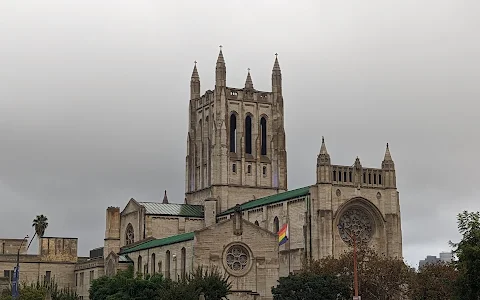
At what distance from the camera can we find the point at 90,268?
126938mm

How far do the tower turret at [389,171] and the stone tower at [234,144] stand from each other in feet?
85.9

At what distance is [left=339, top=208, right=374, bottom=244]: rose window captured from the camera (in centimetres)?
10769

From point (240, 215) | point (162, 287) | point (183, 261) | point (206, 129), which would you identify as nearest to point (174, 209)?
point (206, 129)

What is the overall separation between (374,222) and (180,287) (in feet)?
112

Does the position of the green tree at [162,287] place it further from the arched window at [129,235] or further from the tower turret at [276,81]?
the tower turret at [276,81]

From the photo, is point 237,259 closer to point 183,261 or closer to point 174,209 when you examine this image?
point 183,261

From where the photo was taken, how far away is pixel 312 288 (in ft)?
280

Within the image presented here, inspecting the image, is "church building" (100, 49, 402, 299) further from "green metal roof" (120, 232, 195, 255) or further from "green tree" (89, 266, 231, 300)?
"green tree" (89, 266, 231, 300)

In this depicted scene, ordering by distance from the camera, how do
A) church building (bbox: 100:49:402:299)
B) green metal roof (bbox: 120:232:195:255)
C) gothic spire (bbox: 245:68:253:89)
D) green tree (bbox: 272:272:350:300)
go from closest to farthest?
green tree (bbox: 272:272:350:300)
church building (bbox: 100:49:402:299)
green metal roof (bbox: 120:232:195:255)
gothic spire (bbox: 245:68:253:89)

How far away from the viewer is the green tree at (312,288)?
84688mm

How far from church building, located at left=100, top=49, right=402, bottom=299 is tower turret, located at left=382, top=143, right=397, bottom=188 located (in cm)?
14

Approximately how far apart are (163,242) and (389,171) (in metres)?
28.5

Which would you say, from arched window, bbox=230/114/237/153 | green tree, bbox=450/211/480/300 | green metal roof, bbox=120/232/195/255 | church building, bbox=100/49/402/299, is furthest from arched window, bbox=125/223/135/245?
green tree, bbox=450/211/480/300

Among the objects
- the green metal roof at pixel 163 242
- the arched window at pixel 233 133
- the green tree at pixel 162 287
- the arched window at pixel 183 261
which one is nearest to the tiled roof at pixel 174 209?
the green metal roof at pixel 163 242
